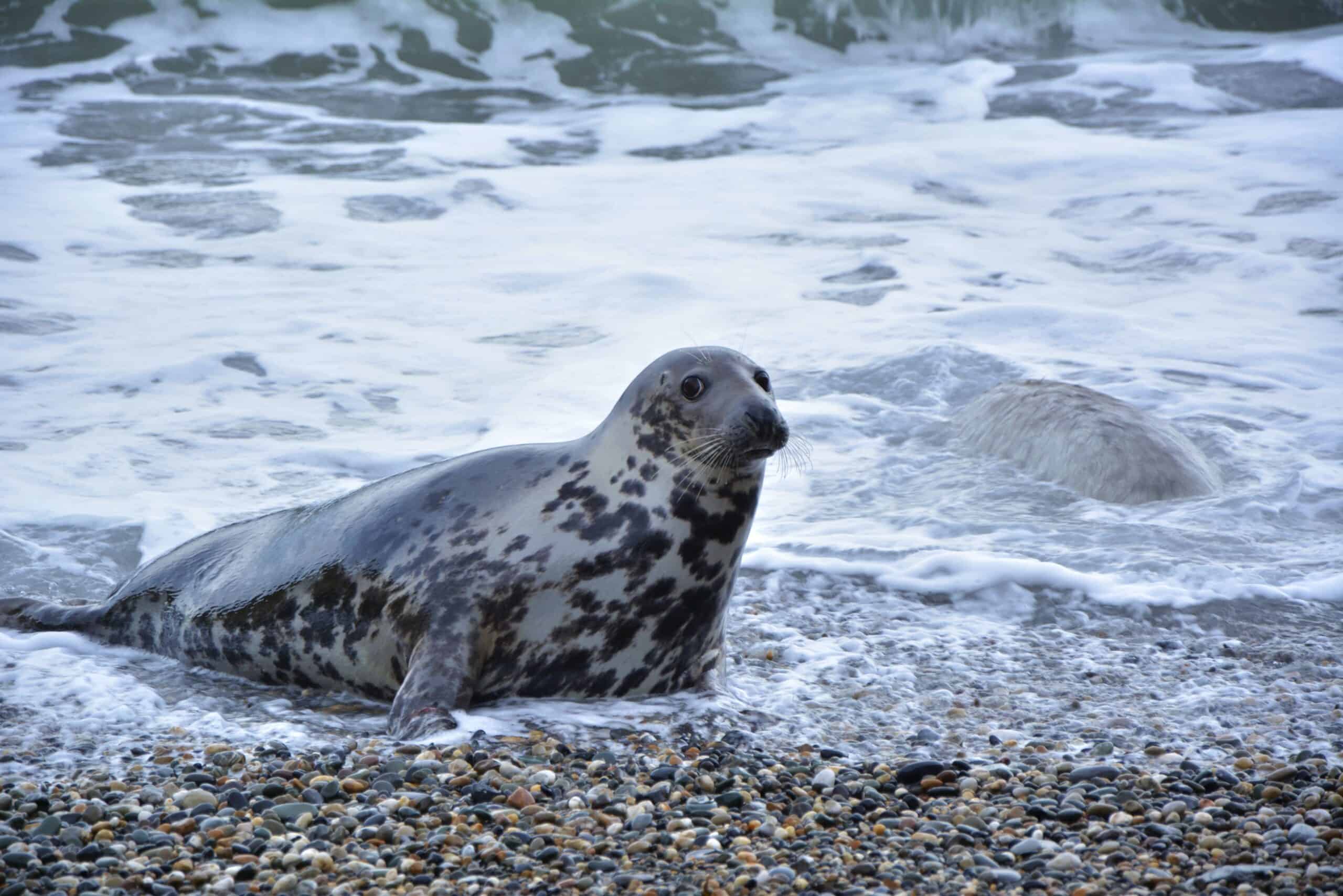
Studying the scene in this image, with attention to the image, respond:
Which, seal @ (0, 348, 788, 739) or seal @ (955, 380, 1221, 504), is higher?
seal @ (0, 348, 788, 739)

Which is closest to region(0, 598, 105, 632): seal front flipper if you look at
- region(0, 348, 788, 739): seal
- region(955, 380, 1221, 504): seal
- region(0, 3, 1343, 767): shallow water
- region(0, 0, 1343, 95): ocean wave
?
region(0, 3, 1343, 767): shallow water

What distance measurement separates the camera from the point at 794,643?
457cm

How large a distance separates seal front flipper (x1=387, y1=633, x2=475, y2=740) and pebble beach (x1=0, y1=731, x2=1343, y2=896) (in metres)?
0.15

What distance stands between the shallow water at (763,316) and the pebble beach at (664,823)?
0.33 m

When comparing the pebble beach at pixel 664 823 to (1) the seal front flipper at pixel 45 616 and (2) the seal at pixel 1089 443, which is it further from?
(2) the seal at pixel 1089 443

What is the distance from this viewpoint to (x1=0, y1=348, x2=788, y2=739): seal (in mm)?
3863

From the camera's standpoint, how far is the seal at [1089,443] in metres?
6.32

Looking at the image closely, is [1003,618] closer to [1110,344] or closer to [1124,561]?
[1124,561]

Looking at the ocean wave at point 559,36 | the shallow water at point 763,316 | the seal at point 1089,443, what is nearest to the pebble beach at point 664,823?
the shallow water at point 763,316

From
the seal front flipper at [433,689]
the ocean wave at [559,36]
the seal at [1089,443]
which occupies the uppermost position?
the ocean wave at [559,36]

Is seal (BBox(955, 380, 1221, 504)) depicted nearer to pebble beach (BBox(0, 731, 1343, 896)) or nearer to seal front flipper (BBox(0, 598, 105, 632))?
pebble beach (BBox(0, 731, 1343, 896))

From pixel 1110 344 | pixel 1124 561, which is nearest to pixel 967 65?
pixel 1110 344

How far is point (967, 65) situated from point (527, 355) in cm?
1184

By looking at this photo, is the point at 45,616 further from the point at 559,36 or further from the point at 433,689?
the point at 559,36
